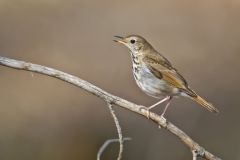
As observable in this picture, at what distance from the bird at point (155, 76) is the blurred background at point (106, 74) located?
190 inches

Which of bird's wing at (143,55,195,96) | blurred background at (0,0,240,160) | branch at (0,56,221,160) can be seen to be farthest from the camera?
blurred background at (0,0,240,160)

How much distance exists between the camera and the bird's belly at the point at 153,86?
816cm

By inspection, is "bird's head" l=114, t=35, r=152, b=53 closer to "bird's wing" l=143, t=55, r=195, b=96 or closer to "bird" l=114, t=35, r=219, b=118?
"bird" l=114, t=35, r=219, b=118

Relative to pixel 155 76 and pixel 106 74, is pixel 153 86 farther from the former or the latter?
pixel 106 74

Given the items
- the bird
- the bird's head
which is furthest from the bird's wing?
the bird's head

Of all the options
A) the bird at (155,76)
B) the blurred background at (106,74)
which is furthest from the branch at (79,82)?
the blurred background at (106,74)

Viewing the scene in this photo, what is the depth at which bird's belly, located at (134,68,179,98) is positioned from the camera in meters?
8.16

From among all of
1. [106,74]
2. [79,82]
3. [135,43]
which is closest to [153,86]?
[135,43]

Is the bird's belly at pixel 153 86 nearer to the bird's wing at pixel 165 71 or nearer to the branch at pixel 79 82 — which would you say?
the bird's wing at pixel 165 71

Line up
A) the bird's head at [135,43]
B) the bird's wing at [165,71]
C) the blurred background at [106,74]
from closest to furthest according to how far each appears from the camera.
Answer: the bird's wing at [165,71] < the bird's head at [135,43] < the blurred background at [106,74]

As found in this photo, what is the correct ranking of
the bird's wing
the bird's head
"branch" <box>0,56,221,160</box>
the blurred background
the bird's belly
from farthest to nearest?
the blurred background, the bird's head, the bird's wing, the bird's belly, "branch" <box>0,56,221,160</box>

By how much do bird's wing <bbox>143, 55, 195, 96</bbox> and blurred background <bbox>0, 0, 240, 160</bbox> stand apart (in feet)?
15.9

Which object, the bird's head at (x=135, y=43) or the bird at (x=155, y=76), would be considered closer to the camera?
the bird at (x=155, y=76)

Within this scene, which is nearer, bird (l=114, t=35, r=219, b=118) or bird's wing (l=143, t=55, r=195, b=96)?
bird (l=114, t=35, r=219, b=118)
